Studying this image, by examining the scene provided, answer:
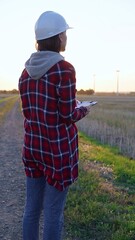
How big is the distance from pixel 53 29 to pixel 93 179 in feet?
14.3

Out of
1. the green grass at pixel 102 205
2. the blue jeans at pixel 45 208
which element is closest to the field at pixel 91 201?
the green grass at pixel 102 205

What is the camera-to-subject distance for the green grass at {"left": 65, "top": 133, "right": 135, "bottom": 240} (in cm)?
462

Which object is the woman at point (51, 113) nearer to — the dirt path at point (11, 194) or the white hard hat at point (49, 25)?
the white hard hat at point (49, 25)

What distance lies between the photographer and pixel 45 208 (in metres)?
3.25

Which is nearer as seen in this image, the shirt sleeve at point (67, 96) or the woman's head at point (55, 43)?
the shirt sleeve at point (67, 96)

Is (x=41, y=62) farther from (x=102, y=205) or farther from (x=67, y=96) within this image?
(x=102, y=205)

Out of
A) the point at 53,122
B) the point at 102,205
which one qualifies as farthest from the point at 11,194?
the point at 53,122

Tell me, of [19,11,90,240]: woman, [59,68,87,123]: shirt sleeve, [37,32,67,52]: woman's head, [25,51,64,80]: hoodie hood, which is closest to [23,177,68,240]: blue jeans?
[19,11,90,240]: woman

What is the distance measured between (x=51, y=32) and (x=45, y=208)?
55.0 inches

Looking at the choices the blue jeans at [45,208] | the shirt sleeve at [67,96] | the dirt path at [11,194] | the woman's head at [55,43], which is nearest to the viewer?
the shirt sleeve at [67,96]

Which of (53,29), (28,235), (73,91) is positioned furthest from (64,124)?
(28,235)

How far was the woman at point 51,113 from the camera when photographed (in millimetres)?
2953

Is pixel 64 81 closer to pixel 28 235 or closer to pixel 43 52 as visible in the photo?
pixel 43 52

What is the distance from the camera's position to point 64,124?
3025 mm
